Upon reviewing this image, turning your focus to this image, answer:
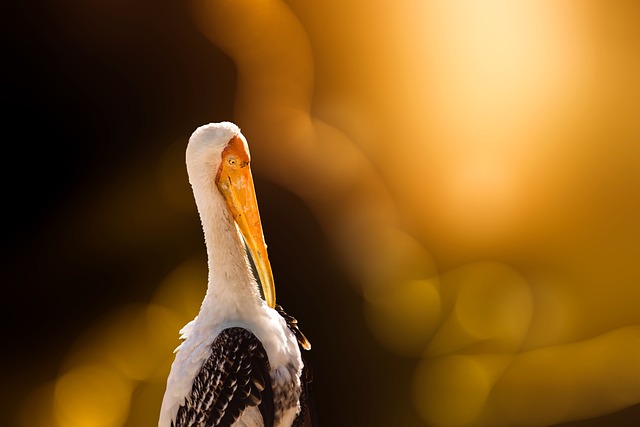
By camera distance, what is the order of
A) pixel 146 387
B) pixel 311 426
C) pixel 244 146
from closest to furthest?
pixel 244 146 < pixel 311 426 < pixel 146 387

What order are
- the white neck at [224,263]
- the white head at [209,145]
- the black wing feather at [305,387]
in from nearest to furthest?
the white head at [209,145] → the white neck at [224,263] → the black wing feather at [305,387]

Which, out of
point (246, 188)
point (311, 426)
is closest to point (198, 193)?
point (246, 188)

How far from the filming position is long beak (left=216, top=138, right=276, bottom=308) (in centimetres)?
245

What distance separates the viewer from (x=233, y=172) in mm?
2461

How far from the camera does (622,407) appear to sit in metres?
3.41

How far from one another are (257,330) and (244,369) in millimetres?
121

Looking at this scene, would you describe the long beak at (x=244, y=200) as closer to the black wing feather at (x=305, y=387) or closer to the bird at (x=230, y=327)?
the bird at (x=230, y=327)

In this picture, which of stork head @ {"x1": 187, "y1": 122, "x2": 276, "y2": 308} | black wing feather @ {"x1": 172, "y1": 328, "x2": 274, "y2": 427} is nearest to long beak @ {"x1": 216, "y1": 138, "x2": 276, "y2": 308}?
stork head @ {"x1": 187, "y1": 122, "x2": 276, "y2": 308}

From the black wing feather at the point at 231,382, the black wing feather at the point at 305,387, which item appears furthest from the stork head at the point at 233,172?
the black wing feather at the point at 305,387

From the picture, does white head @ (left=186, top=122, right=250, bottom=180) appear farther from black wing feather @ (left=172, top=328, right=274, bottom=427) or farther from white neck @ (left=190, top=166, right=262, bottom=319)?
black wing feather @ (left=172, top=328, right=274, bottom=427)

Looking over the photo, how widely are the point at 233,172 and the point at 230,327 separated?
1.42 ft

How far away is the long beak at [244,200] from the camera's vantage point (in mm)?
2447

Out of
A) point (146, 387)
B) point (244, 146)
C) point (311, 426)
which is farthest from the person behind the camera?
point (146, 387)

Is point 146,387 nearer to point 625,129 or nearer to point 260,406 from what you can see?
point 260,406
